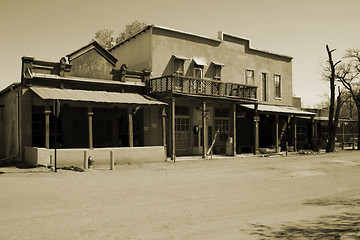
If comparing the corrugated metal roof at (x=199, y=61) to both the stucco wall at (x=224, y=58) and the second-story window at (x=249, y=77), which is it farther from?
the second-story window at (x=249, y=77)

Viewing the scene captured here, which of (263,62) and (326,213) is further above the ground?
(263,62)

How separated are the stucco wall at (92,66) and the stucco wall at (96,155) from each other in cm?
474

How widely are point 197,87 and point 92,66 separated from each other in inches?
238

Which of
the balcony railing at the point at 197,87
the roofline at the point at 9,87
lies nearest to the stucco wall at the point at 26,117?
the roofline at the point at 9,87

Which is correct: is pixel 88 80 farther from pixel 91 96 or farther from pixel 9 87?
pixel 9 87

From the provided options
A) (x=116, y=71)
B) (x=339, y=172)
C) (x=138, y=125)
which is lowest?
(x=339, y=172)

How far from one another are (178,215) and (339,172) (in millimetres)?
10382

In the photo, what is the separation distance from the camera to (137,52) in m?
22.2

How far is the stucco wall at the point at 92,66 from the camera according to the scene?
60.8ft

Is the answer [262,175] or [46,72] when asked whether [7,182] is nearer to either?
[46,72]

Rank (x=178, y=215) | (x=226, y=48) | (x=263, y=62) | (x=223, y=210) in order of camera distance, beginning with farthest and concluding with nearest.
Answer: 1. (x=263, y=62)
2. (x=226, y=48)
3. (x=223, y=210)
4. (x=178, y=215)

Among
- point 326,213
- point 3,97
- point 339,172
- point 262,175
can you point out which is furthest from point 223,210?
point 3,97

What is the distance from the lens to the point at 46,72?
1734 centimetres

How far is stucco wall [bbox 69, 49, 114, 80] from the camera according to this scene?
1855 centimetres
